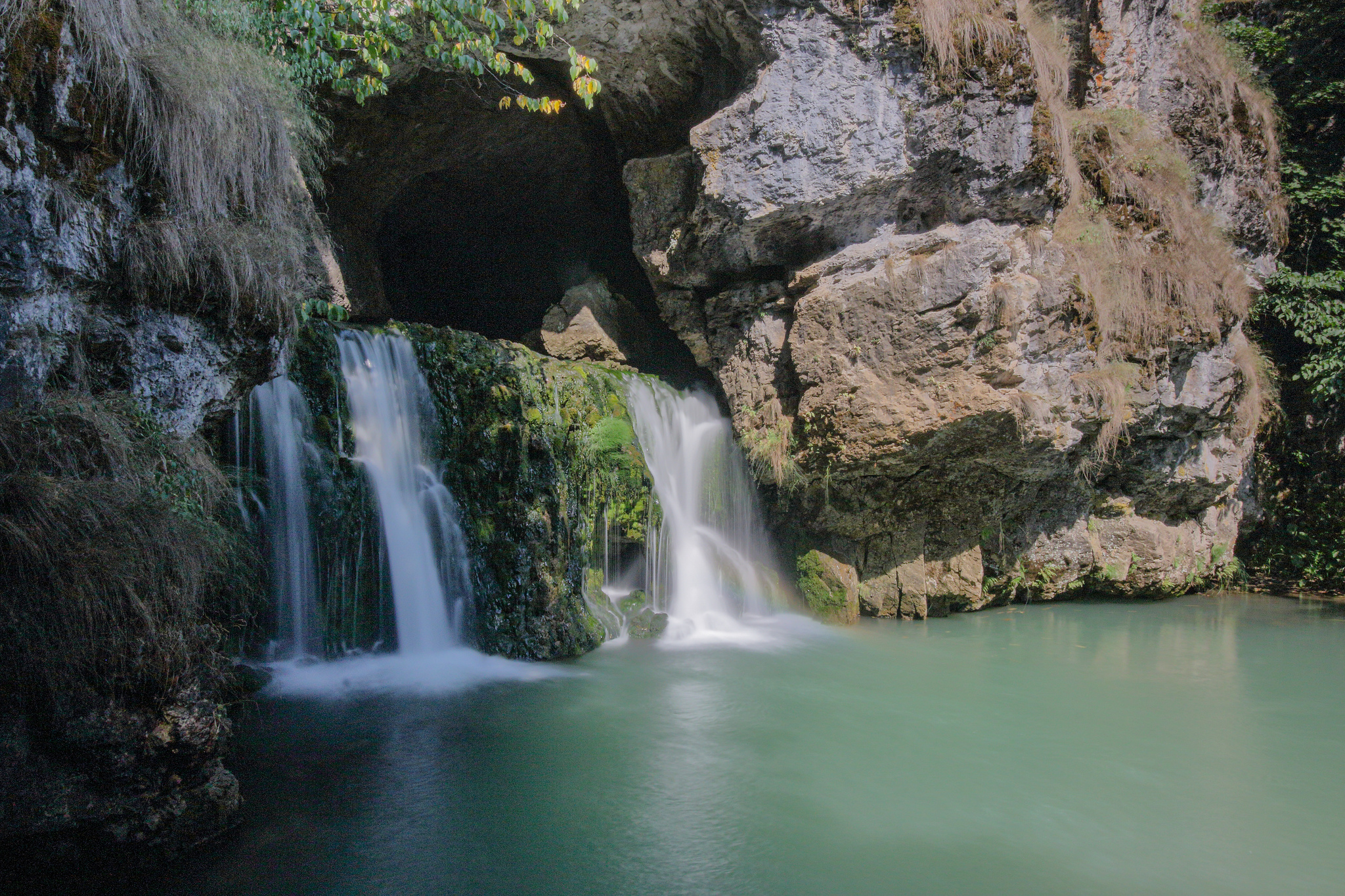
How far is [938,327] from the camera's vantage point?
7035 millimetres

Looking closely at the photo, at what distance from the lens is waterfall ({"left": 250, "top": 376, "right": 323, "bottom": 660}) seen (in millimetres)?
5699

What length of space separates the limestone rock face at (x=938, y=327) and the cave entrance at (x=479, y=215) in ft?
7.33

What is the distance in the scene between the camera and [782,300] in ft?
26.8

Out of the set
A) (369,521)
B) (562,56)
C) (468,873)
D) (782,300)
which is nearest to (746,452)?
(782,300)

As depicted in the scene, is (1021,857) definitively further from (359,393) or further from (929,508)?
(359,393)

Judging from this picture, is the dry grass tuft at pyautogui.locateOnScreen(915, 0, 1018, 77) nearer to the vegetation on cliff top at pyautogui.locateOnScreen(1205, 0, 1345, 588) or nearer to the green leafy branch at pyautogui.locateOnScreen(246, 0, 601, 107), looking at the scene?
the green leafy branch at pyautogui.locateOnScreen(246, 0, 601, 107)

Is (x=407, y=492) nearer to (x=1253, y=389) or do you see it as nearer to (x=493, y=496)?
(x=493, y=496)

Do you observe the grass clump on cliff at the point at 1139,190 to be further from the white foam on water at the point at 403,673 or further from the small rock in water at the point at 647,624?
the white foam on water at the point at 403,673

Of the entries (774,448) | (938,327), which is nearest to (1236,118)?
(938,327)

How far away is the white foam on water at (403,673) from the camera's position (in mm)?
5410

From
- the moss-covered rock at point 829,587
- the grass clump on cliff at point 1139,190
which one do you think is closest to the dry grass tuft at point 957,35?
the grass clump on cliff at point 1139,190

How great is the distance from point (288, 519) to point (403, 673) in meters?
1.41

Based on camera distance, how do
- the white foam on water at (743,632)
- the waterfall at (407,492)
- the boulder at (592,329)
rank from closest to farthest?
the waterfall at (407,492) < the white foam on water at (743,632) < the boulder at (592,329)

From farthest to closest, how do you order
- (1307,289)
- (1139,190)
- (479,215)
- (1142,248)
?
(479,215) → (1307,289) → (1139,190) → (1142,248)
